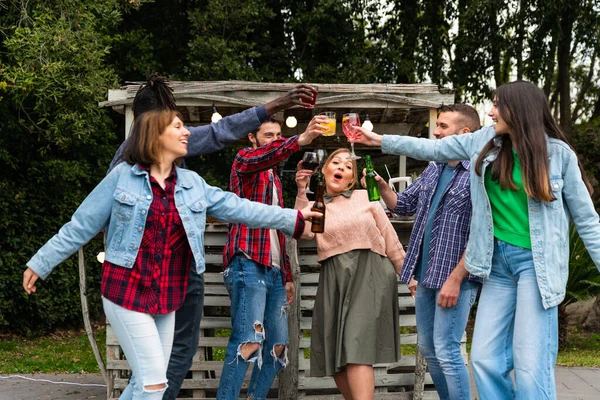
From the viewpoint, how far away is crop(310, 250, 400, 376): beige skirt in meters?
5.23

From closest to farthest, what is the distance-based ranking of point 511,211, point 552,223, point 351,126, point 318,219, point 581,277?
point 552,223 < point 511,211 < point 351,126 < point 318,219 < point 581,277

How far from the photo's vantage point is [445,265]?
4.78m

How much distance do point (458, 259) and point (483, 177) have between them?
3.17ft

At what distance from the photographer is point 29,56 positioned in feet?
28.7

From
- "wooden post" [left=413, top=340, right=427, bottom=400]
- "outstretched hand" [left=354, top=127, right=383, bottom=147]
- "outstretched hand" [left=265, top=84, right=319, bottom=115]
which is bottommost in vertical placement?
"wooden post" [left=413, top=340, right=427, bottom=400]

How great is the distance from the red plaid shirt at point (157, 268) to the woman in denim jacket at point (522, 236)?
1464 millimetres

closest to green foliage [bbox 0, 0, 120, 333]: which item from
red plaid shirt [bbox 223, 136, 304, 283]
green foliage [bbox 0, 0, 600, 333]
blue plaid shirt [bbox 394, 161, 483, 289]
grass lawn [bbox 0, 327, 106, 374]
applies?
green foliage [bbox 0, 0, 600, 333]

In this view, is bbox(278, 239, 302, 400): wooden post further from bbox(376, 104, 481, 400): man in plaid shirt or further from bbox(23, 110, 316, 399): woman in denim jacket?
bbox(23, 110, 316, 399): woman in denim jacket

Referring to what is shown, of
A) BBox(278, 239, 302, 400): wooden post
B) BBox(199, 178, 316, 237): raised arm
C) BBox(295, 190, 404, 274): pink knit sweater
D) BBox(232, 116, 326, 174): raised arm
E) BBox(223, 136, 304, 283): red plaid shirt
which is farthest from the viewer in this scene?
BBox(278, 239, 302, 400): wooden post

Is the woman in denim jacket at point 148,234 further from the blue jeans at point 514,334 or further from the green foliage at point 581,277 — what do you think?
the green foliage at point 581,277

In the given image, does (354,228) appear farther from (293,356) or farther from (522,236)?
(522,236)

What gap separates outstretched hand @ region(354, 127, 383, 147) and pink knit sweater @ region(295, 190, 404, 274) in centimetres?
82

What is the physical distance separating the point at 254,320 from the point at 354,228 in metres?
0.89

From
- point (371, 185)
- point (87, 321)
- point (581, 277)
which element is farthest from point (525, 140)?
point (581, 277)
